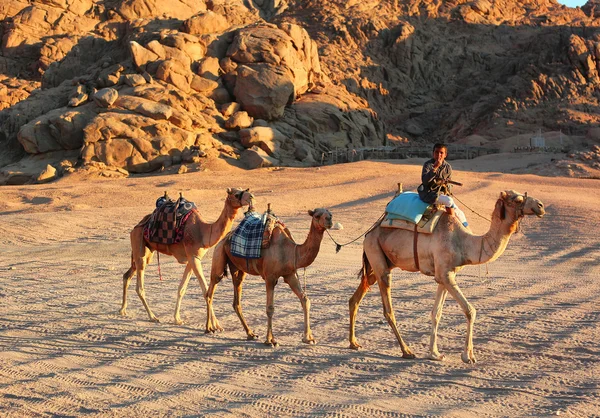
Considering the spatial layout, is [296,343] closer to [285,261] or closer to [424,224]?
[285,261]

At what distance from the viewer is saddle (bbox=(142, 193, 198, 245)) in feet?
35.6

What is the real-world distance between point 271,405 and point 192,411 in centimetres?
71

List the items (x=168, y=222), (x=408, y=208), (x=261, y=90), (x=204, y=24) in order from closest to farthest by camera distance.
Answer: (x=408, y=208)
(x=168, y=222)
(x=261, y=90)
(x=204, y=24)

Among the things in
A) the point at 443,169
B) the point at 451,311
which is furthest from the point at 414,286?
the point at 443,169

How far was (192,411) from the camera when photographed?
21.7 ft

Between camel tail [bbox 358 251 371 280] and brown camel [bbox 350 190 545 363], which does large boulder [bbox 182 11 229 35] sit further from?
brown camel [bbox 350 190 545 363]

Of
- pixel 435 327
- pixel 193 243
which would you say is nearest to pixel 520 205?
pixel 435 327

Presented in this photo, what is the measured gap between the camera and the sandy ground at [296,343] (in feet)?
22.5

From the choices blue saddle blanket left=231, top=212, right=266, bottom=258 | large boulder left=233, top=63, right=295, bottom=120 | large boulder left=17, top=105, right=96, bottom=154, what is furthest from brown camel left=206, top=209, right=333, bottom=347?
large boulder left=233, top=63, right=295, bottom=120

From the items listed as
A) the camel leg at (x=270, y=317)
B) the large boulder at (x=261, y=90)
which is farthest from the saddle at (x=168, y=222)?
the large boulder at (x=261, y=90)

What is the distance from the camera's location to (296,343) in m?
9.20

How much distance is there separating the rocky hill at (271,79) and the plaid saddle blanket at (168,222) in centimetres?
2218

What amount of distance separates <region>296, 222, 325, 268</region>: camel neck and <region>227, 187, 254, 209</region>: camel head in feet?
4.28

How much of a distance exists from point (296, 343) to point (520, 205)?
3167mm
